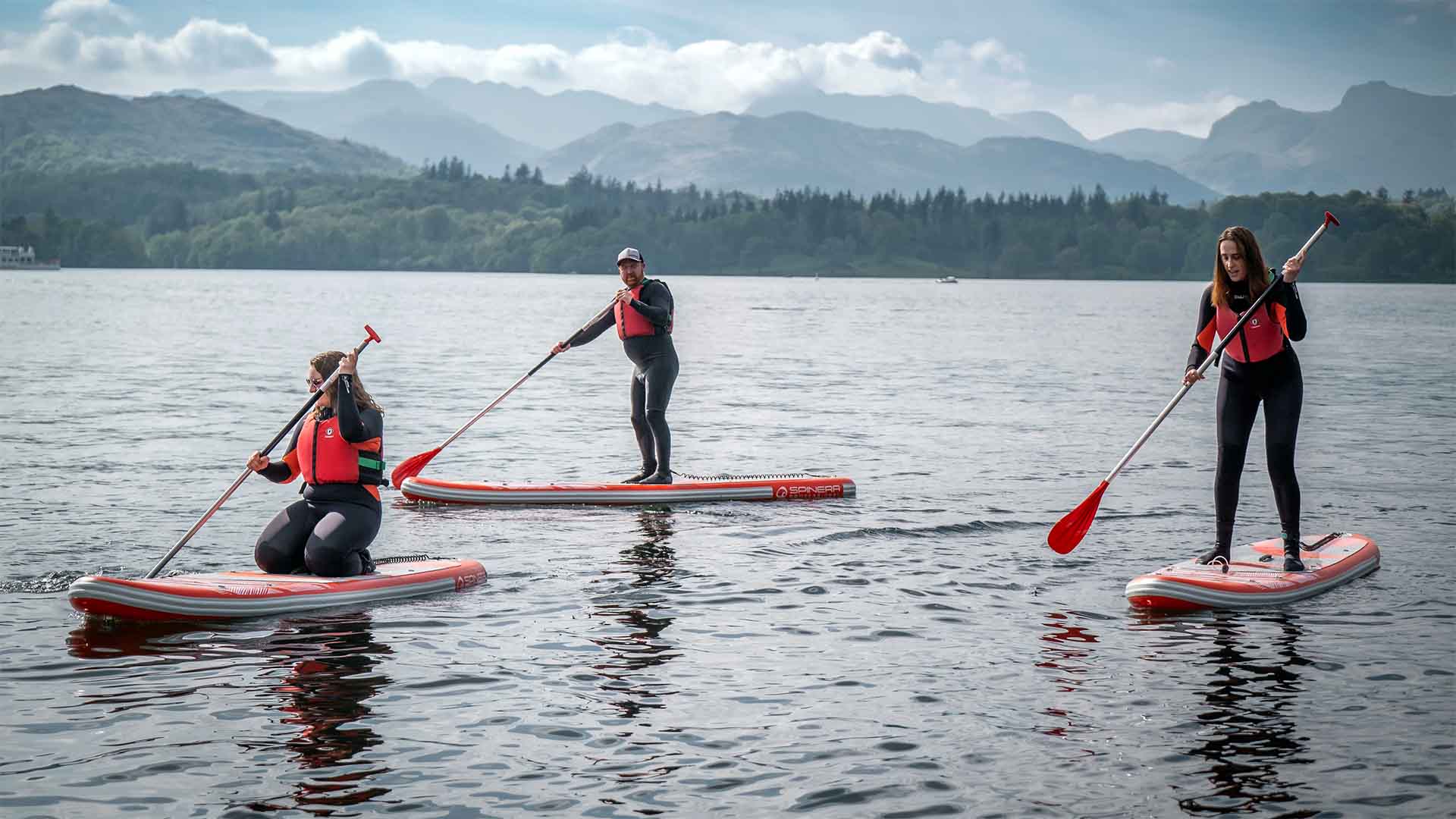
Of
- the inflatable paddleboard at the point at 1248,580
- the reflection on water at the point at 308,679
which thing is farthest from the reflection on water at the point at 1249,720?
the reflection on water at the point at 308,679

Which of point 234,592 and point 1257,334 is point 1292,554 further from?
point 234,592

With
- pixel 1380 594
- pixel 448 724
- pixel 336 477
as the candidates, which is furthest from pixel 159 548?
pixel 1380 594

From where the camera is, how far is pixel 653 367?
17312 millimetres

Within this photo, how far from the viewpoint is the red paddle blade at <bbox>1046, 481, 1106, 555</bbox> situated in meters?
13.1

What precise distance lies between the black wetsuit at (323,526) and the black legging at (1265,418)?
22.4 feet

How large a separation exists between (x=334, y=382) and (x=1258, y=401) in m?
7.41

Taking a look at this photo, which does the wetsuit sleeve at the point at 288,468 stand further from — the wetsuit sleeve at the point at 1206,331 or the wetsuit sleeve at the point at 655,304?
the wetsuit sleeve at the point at 1206,331

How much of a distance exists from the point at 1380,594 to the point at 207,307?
3965 inches

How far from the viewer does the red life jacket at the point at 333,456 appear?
37.6 ft

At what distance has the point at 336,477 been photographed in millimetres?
11562

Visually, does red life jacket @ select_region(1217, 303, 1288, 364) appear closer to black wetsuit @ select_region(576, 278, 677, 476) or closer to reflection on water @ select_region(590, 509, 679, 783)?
reflection on water @ select_region(590, 509, 679, 783)

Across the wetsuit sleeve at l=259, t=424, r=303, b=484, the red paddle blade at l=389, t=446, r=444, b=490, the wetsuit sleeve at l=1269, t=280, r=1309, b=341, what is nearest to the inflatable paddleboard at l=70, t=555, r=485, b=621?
the wetsuit sleeve at l=259, t=424, r=303, b=484

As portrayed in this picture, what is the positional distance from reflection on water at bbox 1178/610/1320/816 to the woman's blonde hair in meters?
6.46

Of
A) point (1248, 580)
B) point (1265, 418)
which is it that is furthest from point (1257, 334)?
point (1248, 580)
